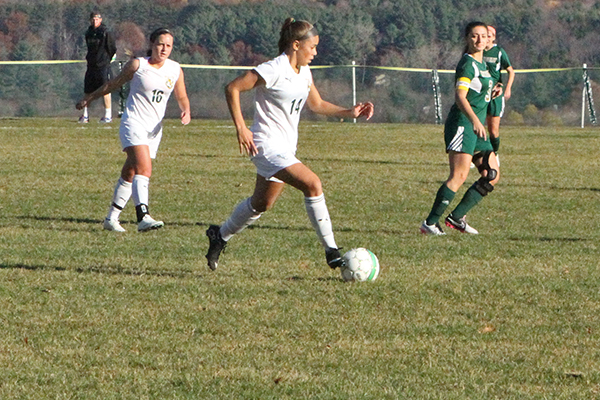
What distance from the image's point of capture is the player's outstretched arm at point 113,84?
33.6ft

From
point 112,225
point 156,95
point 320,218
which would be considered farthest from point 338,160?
point 320,218

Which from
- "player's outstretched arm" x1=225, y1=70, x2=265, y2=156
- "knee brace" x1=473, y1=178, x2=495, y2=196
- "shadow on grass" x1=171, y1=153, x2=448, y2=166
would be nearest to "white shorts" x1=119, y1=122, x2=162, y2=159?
"knee brace" x1=473, y1=178, x2=495, y2=196

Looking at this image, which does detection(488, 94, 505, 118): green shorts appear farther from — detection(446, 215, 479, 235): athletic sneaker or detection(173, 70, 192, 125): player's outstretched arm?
Result: detection(173, 70, 192, 125): player's outstretched arm

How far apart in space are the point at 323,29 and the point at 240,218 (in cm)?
4595

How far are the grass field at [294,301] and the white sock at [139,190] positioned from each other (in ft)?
0.98

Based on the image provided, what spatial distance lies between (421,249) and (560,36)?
49363 millimetres

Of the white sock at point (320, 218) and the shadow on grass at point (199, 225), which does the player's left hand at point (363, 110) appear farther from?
the shadow on grass at point (199, 225)

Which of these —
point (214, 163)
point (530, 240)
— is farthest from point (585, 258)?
point (214, 163)

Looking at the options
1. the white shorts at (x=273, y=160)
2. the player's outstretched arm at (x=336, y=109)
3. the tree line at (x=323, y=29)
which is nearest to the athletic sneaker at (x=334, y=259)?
the white shorts at (x=273, y=160)

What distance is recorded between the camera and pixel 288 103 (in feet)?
25.4

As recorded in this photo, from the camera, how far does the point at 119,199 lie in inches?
420

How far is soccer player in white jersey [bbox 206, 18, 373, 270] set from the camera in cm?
752

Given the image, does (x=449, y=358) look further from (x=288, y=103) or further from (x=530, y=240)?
(x=530, y=240)

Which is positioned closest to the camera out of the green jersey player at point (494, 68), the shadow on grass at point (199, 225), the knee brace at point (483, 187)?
the shadow on grass at point (199, 225)
